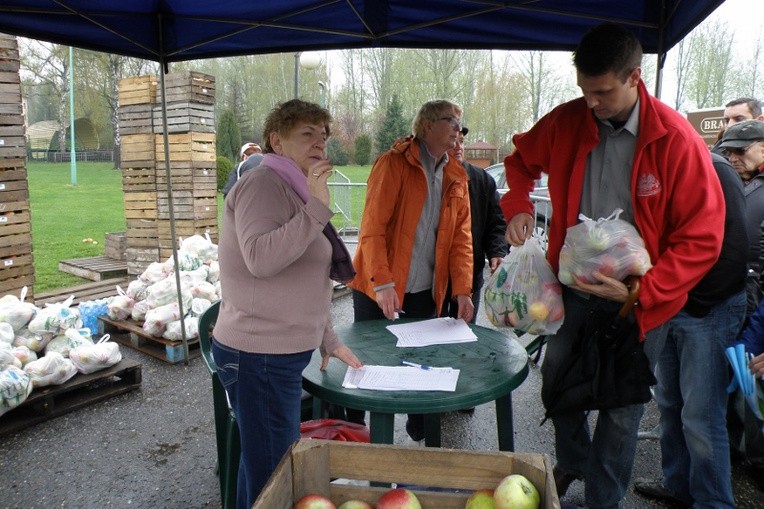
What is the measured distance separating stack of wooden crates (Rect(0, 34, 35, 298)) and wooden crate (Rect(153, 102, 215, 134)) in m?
2.02

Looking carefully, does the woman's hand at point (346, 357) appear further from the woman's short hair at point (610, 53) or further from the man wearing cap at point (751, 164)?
the man wearing cap at point (751, 164)

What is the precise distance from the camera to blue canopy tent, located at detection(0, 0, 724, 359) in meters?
2.84

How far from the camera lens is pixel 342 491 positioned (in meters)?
1.14

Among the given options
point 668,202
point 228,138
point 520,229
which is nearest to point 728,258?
point 668,202

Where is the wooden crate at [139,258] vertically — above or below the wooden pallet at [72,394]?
above

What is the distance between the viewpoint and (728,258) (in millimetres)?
2250

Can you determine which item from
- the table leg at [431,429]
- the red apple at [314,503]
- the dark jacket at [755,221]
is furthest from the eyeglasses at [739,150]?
the red apple at [314,503]

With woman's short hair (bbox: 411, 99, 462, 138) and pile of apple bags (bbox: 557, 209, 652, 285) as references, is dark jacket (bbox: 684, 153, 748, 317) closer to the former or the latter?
pile of apple bags (bbox: 557, 209, 652, 285)

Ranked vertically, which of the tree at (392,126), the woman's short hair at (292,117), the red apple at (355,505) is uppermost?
the tree at (392,126)

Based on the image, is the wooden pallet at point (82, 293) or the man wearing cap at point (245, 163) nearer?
the man wearing cap at point (245, 163)

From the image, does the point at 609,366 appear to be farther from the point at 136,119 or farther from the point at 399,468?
the point at 136,119

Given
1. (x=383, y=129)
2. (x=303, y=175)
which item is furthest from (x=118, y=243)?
(x=383, y=129)

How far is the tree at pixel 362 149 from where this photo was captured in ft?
89.0

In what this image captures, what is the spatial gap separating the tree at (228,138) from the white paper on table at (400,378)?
21.2 m
